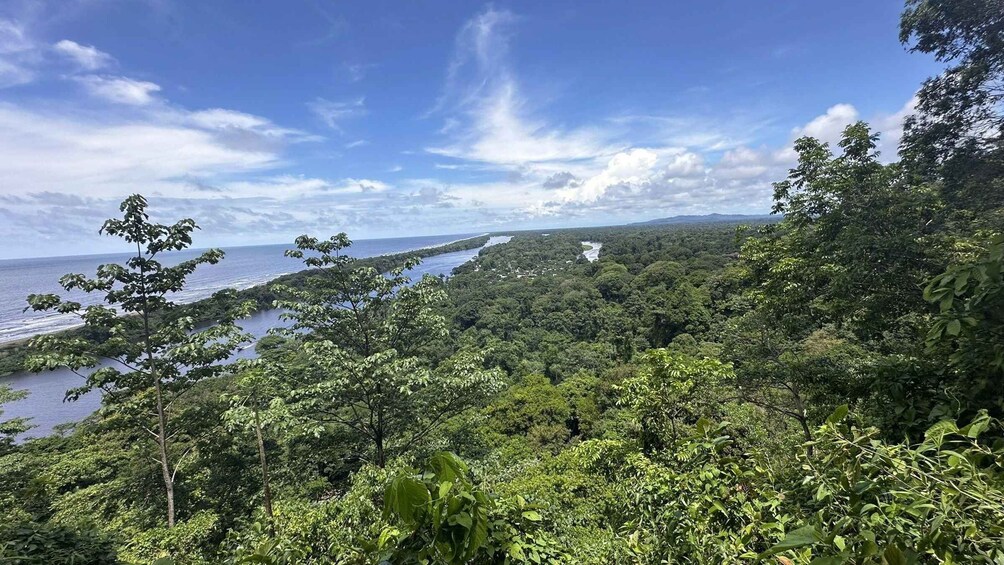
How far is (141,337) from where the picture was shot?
795 centimetres

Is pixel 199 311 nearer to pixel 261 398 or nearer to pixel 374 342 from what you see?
pixel 261 398

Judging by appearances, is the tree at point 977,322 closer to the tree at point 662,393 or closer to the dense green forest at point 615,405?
the dense green forest at point 615,405

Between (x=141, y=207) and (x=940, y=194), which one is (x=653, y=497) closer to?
(x=141, y=207)

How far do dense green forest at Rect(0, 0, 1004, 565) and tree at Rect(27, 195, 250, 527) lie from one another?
0.15 ft

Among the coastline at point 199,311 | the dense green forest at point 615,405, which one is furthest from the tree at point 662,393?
the coastline at point 199,311

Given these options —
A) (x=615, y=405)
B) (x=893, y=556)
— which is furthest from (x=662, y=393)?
(x=893, y=556)

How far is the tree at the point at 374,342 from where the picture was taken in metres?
8.44

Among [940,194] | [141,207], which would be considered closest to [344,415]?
[141,207]

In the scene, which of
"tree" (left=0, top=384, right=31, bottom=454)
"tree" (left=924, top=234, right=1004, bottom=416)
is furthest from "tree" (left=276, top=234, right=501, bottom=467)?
"tree" (left=0, top=384, right=31, bottom=454)

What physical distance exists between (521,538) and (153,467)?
1246 cm

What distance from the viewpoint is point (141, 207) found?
23.2ft

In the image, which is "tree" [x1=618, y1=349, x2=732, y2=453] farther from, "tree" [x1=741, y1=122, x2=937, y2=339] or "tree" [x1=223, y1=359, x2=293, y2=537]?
"tree" [x1=223, y1=359, x2=293, y2=537]

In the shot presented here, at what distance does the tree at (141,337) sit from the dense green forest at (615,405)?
5 centimetres

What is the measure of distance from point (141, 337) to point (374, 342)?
436 centimetres
